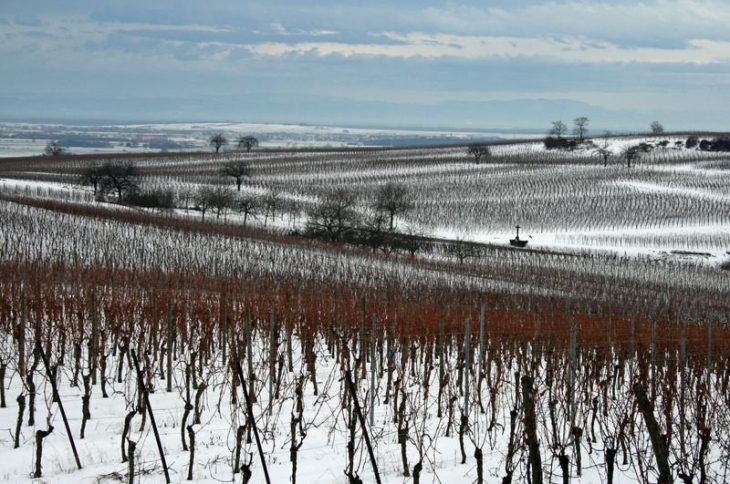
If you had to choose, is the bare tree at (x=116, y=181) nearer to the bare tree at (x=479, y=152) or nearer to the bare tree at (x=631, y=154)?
the bare tree at (x=479, y=152)

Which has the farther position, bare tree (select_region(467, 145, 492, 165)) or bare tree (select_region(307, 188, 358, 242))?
bare tree (select_region(467, 145, 492, 165))

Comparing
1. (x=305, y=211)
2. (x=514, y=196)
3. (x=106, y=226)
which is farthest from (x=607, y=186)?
(x=106, y=226)

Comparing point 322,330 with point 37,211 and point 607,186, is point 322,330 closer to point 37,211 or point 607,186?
point 37,211

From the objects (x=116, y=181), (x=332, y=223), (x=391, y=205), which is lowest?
(x=332, y=223)

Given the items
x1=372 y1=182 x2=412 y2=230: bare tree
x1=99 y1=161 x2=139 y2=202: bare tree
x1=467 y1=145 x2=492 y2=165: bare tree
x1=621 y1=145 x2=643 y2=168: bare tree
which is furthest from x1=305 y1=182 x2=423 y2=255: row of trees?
x1=621 y1=145 x2=643 y2=168: bare tree

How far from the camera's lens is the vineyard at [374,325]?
9555 mm

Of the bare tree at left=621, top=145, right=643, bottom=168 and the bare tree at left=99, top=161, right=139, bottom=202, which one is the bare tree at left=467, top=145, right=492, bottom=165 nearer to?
the bare tree at left=621, top=145, right=643, bottom=168

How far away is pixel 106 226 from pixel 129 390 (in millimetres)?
27693

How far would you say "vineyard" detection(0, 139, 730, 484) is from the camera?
376 inches

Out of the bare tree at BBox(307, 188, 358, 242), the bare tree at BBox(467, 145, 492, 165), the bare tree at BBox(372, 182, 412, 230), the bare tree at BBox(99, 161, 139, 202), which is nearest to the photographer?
the bare tree at BBox(307, 188, 358, 242)

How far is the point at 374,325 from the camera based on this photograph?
35.7ft

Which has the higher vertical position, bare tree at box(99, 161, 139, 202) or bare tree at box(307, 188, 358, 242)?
bare tree at box(99, 161, 139, 202)

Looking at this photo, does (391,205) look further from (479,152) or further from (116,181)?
A: (479,152)

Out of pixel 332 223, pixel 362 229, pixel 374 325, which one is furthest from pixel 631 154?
pixel 374 325
